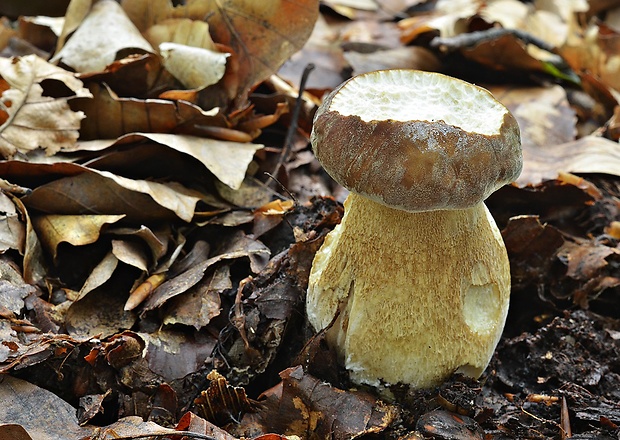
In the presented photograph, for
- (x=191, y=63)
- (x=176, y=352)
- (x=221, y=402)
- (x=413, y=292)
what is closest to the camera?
(x=413, y=292)

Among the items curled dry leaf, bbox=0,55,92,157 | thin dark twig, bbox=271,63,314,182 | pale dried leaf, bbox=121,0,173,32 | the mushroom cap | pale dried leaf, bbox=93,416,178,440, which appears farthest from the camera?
pale dried leaf, bbox=121,0,173,32

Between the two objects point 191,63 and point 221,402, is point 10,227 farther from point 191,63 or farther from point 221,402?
point 191,63

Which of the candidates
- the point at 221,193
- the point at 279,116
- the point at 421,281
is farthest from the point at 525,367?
the point at 279,116

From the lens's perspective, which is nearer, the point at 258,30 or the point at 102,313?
the point at 102,313

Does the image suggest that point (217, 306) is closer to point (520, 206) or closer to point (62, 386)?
point (62, 386)

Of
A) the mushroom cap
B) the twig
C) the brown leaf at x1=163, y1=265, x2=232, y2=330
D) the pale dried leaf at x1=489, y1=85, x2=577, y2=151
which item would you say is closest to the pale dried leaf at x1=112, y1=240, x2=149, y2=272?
the brown leaf at x1=163, y1=265, x2=232, y2=330

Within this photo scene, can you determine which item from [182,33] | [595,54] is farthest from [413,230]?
[595,54]

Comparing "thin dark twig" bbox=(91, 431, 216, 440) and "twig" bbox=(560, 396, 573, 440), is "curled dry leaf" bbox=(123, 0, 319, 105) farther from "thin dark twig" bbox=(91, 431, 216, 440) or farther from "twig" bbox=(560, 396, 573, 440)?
"twig" bbox=(560, 396, 573, 440)
